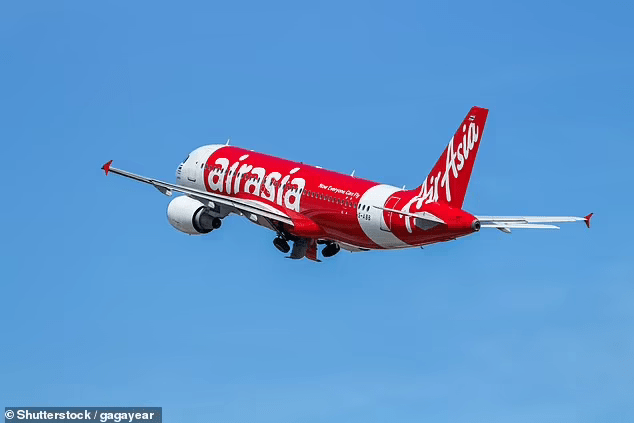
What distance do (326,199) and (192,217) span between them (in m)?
10.5

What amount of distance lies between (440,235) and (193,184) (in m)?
24.2

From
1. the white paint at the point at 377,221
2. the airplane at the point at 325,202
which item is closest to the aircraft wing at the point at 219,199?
the airplane at the point at 325,202

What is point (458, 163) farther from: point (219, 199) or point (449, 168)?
point (219, 199)

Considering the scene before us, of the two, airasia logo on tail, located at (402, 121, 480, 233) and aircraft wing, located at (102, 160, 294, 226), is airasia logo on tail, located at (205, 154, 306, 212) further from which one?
airasia logo on tail, located at (402, 121, 480, 233)

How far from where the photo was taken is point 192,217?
11144 cm

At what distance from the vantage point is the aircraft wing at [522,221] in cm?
9956

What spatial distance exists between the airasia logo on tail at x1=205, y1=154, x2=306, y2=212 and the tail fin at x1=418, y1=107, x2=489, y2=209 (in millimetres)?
11073

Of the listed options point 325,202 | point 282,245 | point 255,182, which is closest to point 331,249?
point 282,245

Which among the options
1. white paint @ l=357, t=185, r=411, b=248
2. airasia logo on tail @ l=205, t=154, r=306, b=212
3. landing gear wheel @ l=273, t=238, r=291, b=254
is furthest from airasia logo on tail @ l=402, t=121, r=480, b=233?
landing gear wheel @ l=273, t=238, r=291, b=254

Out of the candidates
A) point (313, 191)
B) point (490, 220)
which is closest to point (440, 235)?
point (490, 220)

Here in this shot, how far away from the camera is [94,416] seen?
95688 millimetres

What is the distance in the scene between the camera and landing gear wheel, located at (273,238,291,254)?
109 m

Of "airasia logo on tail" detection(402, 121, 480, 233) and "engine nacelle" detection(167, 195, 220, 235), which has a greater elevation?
"engine nacelle" detection(167, 195, 220, 235)

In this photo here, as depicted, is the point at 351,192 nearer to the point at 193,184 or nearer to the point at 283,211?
the point at 283,211
